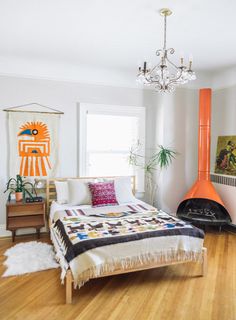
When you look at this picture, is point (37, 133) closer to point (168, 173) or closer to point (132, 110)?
point (132, 110)

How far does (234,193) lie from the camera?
14.4 ft

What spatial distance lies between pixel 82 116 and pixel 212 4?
8.63 ft

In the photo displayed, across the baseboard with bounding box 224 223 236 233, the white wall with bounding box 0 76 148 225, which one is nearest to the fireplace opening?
the baseboard with bounding box 224 223 236 233

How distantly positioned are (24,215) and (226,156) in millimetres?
3494

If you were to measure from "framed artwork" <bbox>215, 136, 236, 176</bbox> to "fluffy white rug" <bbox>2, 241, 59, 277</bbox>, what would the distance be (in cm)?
316

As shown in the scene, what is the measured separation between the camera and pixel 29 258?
11.1 feet

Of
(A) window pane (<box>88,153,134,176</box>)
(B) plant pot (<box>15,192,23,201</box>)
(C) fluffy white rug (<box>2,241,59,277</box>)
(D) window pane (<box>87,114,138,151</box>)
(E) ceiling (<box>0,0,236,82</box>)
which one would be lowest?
(C) fluffy white rug (<box>2,241,59,277</box>)

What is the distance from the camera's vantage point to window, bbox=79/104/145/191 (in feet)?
15.1

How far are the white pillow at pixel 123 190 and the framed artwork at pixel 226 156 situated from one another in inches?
68.3

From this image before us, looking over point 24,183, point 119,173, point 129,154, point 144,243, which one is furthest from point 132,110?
point 144,243

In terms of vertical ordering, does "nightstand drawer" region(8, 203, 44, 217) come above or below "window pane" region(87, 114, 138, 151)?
below

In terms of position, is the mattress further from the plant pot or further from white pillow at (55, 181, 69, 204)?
the plant pot

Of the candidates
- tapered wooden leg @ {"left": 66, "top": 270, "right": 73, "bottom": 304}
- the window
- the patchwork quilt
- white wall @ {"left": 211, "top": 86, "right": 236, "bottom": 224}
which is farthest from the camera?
the window

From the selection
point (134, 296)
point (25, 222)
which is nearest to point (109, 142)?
point (25, 222)
